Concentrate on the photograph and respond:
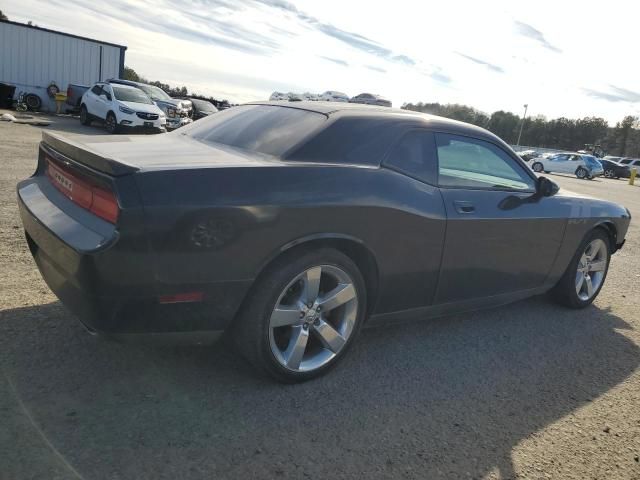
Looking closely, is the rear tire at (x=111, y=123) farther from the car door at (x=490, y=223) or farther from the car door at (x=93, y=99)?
the car door at (x=490, y=223)

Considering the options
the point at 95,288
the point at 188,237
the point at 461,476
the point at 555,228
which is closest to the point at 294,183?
the point at 188,237

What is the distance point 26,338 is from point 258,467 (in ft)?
5.41

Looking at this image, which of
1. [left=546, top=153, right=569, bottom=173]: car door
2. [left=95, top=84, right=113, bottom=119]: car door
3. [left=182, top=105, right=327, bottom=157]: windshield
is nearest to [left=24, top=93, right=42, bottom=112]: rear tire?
[left=95, top=84, right=113, bottom=119]: car door

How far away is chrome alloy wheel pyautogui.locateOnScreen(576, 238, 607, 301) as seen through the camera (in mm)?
4605

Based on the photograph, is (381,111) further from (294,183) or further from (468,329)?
(468,329)

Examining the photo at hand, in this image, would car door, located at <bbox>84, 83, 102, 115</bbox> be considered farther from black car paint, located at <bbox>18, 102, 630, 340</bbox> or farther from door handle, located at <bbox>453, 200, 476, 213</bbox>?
door handle, located at <bbox>453, 200, 476, 213</bbox>

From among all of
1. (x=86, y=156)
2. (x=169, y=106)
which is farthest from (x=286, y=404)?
(x=169, y=106)

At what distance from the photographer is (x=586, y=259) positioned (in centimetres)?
462

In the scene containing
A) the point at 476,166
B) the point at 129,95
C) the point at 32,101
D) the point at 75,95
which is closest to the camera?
the point at 476,166

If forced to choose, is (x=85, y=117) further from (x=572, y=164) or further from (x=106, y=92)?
(x=572, y=164)

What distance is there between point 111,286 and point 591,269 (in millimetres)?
4146

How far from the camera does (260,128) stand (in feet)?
10.7

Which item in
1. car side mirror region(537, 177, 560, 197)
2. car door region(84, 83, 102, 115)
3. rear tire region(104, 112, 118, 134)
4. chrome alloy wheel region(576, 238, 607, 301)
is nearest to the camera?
car side mirror region(537, 177, 560, 197)

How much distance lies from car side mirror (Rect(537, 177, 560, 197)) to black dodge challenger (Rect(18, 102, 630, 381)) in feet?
0.06
